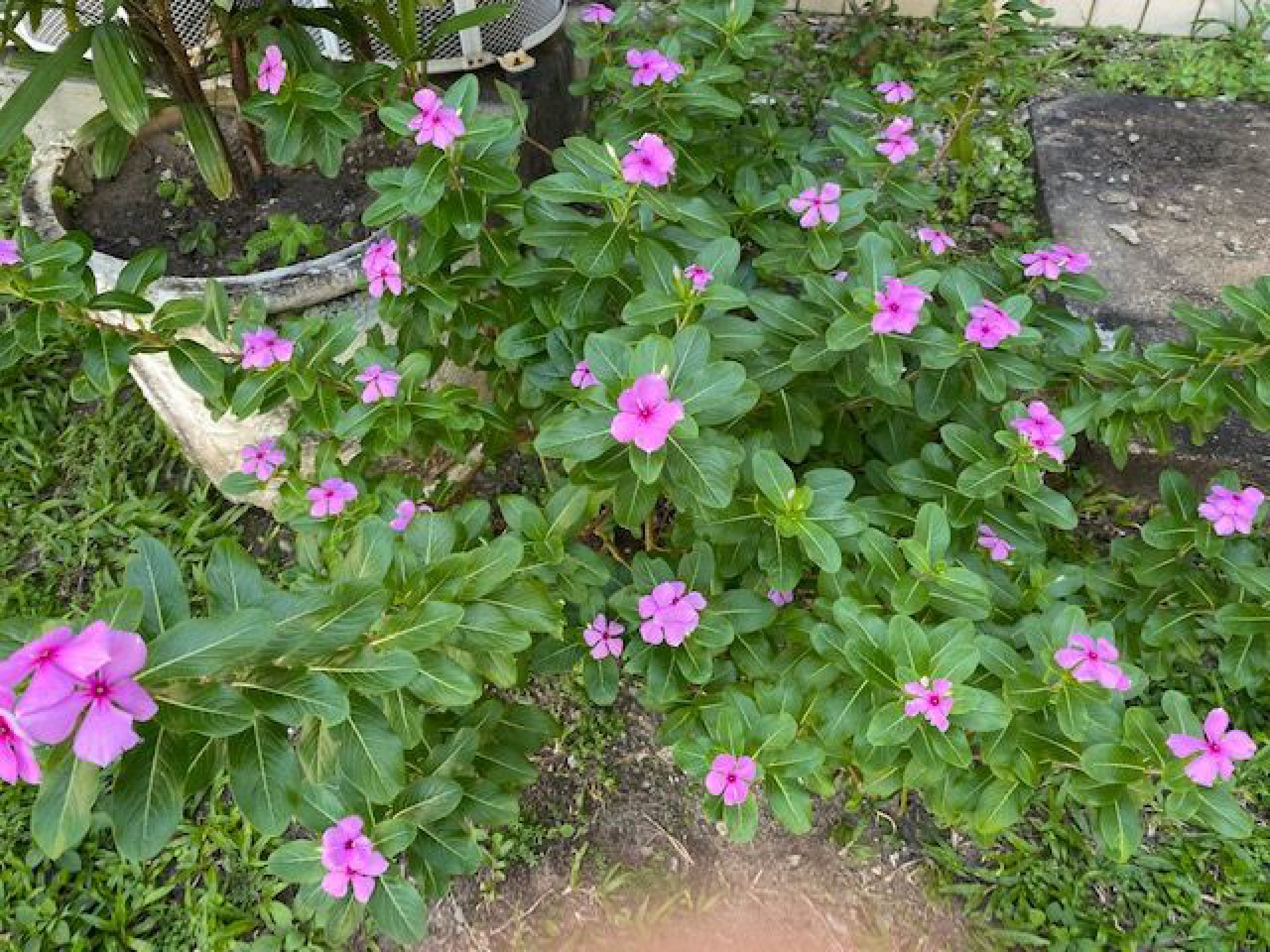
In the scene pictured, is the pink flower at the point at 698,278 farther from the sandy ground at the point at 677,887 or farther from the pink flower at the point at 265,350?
the sandy ground at the point at 677,887

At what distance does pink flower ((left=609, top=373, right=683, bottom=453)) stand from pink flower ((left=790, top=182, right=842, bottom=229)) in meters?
0.64

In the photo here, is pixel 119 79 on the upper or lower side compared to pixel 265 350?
upper

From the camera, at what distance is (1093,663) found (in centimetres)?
136

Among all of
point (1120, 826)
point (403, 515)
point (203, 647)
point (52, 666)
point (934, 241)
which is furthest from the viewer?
point (934, 241)

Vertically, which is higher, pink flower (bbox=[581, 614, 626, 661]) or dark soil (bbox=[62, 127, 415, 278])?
dark soil (bbox=[62, 127, 415, 278])

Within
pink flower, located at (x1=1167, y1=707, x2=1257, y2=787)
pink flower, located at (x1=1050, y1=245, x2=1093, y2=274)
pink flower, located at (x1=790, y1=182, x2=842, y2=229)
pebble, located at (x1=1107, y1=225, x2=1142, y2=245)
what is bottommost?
pebble, located at (x1=1107, y1=225, x2=1142, y2=245)

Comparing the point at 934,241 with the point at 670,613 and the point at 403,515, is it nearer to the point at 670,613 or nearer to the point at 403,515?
the point at 670,613

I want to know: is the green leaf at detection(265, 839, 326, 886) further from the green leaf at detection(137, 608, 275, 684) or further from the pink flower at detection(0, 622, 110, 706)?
the pink flower at detection(0, 622, 110, 706)

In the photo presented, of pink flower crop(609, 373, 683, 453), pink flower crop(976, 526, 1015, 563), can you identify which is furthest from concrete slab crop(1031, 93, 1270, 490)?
pink flower crop(609, 373, 683, 453)

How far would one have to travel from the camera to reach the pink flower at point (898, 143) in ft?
6.40

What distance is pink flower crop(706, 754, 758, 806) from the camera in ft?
4.79

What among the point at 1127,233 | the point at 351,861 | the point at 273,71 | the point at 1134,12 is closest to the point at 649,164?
the point at 273,71

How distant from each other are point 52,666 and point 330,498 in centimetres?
87

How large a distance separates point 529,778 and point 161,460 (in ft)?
5.52
